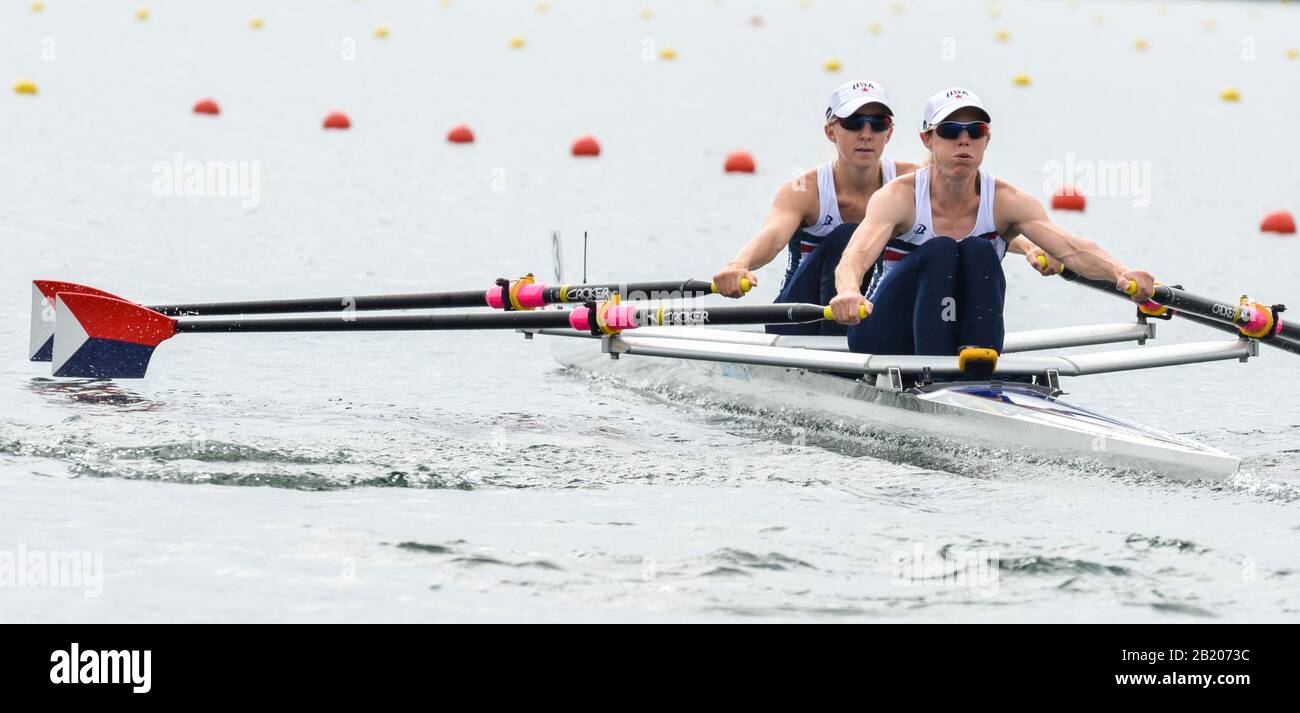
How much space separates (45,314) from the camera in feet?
34.4

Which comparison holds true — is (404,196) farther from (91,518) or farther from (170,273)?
(91,518)

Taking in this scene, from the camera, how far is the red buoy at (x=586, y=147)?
2080 centimetres

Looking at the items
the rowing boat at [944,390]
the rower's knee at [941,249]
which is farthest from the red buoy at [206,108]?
the rower's knee at [941,249]

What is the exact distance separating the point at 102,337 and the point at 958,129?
4.93m

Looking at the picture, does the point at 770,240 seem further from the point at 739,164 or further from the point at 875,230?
the point at 739,164

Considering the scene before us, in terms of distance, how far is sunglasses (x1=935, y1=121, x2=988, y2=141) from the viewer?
8.67 metres

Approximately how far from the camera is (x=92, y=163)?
18.5 m

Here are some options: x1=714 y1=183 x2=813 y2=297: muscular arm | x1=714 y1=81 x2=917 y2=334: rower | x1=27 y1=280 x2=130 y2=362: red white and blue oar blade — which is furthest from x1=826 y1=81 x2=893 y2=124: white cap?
x1=27 y1=280 x2=130 y2=362: red white and blue oar blade

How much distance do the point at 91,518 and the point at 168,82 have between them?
1921 cm

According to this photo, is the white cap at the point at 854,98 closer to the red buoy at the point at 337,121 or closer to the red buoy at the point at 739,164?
the red buoy at the point at 739,164

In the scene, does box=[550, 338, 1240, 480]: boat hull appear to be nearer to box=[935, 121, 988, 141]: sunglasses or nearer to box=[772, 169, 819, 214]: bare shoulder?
box=[772, 169, 819, 214]: bare shoulder

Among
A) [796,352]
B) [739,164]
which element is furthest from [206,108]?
[796,352]

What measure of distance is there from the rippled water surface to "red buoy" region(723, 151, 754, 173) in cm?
24
